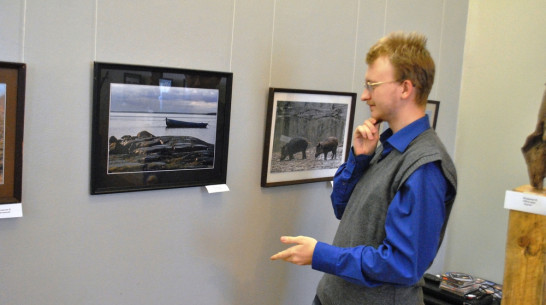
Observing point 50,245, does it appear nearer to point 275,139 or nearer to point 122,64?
point 122,64

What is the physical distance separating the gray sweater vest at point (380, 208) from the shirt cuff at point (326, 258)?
0.19 metres

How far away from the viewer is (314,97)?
299 cm

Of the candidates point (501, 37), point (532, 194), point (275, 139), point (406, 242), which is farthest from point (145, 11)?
point (501, 37)

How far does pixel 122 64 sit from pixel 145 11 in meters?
0.28

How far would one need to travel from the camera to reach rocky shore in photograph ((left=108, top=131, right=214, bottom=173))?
7.08 ft

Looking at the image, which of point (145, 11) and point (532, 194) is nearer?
point (145, 11)

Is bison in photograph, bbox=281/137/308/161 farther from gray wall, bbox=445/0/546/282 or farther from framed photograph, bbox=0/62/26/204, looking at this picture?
gray wall, bbox=445/0/546/282

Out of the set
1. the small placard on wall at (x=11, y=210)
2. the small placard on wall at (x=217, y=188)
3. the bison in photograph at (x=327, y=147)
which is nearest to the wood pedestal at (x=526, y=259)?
the bison in photograph at (x=327, y=147)

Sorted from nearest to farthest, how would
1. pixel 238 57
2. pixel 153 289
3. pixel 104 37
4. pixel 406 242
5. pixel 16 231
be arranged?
pixel 406 242 < pixel 16 231 < pixel 104 37 < pixel 153 289 < pixel 238 57

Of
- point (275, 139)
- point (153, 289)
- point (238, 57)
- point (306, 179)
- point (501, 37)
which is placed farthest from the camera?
point (501, 37)

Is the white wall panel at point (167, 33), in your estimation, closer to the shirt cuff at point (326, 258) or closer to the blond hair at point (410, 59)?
the blond hair at point (410, 59)

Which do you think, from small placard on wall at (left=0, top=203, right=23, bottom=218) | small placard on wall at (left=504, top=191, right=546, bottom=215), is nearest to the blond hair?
small placard on wall at (left=504, top=191, right=546, bottom=215)

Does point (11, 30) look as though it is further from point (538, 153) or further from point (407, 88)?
point (538, 153)

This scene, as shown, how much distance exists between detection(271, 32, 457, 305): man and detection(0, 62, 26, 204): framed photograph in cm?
105
